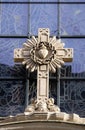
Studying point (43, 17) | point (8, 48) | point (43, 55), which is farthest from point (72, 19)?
point (43, 55)

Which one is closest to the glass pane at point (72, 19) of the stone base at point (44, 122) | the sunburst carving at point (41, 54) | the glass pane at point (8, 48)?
the glass pane at point (8, 48)

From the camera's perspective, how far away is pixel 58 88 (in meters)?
14.8

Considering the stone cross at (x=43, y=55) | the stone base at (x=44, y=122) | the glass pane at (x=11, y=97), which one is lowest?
the stone base at (x=44, y=122)

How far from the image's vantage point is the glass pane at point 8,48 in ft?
49.8

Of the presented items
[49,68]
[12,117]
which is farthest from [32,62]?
[12,117]

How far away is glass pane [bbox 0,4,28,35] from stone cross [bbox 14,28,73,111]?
0.89 metres

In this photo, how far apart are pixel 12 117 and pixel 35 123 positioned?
35cm

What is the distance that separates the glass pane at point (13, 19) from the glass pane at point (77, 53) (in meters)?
0.77

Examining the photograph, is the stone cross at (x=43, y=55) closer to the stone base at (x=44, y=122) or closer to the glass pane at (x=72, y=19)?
the stone base at (x=44, y=122)

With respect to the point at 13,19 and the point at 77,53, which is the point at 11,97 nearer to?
the point at 77,53

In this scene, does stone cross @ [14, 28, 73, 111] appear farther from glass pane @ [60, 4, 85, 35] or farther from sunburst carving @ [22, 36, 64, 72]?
glass pane @ [60, 4, 85, 35]

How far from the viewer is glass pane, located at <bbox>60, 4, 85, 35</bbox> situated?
15.4m

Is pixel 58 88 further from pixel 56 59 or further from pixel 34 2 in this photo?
pixel 34 2

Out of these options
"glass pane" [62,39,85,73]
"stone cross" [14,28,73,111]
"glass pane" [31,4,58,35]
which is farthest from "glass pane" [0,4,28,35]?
"stone cross" [14,28,73,111]
